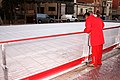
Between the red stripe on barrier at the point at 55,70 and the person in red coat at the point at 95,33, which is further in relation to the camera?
the person in red coat at the point at 95,33

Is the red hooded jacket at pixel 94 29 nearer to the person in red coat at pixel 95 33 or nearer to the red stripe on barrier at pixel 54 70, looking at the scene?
the person in red coat at pixel 95 33

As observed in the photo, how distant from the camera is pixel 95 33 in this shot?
16.2ft

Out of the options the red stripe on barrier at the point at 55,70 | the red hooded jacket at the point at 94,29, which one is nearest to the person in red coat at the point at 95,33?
the red hooded jacket at the point at 94,29

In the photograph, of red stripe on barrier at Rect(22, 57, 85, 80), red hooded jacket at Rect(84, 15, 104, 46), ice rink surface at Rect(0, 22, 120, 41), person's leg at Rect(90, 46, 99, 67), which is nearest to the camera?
red stripe on barrier at Rect(22, 57, 85, 80)

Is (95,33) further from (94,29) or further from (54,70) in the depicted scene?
(54,70)

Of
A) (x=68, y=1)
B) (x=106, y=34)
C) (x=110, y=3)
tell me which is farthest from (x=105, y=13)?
(x=106, y=34)

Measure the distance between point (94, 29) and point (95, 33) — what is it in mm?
114

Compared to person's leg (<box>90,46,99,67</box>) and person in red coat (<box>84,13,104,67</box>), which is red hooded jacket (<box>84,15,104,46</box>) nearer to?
person in red coat (<box>84,13,104,67</box>)

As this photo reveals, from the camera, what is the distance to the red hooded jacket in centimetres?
480

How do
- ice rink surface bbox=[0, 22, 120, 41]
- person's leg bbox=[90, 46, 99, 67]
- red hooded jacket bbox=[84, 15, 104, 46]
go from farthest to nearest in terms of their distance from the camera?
ice rink surface bbox=[0, 22, 120, 41]
person's leg bbox=[90, 46, 99, 67]
red hooded jacket bbox=[84, 15, 104, 46]

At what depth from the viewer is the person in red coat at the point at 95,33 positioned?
482 cm

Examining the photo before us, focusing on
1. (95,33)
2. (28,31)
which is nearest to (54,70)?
(95,33)

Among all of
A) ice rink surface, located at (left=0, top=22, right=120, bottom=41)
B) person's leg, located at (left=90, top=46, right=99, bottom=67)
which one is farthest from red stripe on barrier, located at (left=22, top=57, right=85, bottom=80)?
ice rink surface, located at (left=0, top=22, right=120, bottom=41)

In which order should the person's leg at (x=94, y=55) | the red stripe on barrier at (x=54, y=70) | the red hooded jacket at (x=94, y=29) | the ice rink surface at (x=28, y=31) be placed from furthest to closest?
the ice rink surface at (x=28, y=31) → the person's leg at (x=94, y=55) → the red hooded jacket at (x=94, y=29) → the red stripe on barrier at (x=54, y=70)
